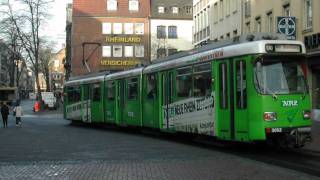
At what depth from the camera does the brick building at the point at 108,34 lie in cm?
8944

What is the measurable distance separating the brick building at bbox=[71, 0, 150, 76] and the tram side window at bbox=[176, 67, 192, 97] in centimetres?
6835

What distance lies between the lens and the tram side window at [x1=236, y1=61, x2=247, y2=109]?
54.0 feet

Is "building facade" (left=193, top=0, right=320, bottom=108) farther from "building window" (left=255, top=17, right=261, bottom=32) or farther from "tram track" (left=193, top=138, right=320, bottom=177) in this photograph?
"tram track" (left=193, top=138, right=320, bottom=177)

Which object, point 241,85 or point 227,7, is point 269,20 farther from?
point 241,85

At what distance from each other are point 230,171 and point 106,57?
7743cm

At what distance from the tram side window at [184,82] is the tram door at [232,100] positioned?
7.83ft

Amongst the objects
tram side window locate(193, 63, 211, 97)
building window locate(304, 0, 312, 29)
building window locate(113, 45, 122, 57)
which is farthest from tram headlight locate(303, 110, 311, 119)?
building window locate(113, 45, 122, 57)

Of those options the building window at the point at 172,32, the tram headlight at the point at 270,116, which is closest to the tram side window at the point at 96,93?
the tram headlight at the point at 270,116

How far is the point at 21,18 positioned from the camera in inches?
2790

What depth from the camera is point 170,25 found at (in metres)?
92.8

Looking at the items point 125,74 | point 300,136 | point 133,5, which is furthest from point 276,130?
point 133,5

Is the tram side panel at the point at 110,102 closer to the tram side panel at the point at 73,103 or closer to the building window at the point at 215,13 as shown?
the tram side panel at the point at 73,103

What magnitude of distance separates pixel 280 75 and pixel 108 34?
243ft

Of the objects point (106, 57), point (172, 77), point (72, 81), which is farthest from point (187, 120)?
point (106, 57)
